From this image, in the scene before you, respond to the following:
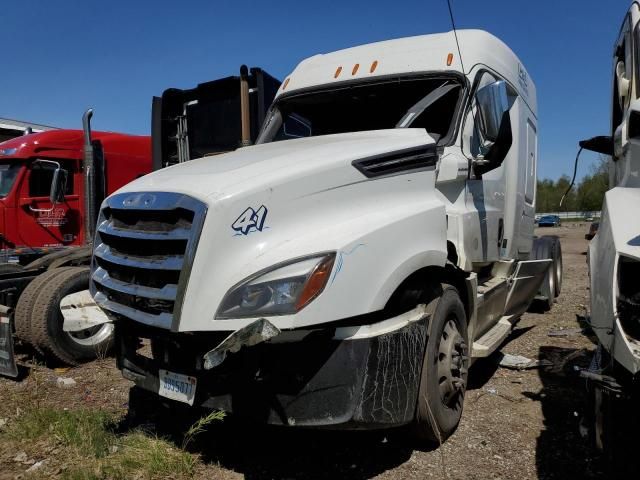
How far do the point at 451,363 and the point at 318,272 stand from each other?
57.8 inches

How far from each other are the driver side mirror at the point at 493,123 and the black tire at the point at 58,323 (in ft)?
13.9

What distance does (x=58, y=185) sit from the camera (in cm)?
696

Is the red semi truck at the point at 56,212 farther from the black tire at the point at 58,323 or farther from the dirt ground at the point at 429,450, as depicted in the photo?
the dirt ground at the point at 429,450

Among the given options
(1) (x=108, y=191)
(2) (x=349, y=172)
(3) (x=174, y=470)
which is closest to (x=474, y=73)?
(2) (x=349, y=172)

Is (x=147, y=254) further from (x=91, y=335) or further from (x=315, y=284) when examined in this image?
(x=91, y=335)

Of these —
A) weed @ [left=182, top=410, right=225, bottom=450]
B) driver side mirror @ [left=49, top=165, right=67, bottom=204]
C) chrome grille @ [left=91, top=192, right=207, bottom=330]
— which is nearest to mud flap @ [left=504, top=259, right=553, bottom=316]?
weed @ [left=182, top=410, right=225, bottom=450]

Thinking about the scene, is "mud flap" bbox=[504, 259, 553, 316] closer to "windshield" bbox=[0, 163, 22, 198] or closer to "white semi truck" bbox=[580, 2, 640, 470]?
"white semi truck" bbox=[580, 2, 640, 470]

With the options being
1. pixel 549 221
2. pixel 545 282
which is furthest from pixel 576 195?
pixel 545 282

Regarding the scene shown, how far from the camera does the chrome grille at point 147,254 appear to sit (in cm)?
264

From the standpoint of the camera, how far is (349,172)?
2.90 m

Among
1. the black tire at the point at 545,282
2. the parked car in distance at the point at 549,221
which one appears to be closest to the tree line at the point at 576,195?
the parked car in distance at the point at 549,221

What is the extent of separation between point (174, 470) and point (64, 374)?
111 inches

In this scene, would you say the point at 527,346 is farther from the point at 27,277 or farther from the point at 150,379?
the point at 27,277

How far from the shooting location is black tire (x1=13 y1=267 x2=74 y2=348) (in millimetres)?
5258
